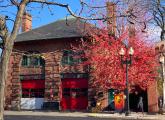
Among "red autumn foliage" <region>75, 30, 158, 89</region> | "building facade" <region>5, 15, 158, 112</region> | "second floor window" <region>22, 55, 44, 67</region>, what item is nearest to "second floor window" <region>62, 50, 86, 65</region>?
"building facade" <region>5, 15, 158, 112</region>

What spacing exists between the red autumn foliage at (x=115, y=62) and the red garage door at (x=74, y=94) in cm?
172

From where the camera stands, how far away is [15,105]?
1593 inches

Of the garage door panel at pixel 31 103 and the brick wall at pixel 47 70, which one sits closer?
the brick wall at pixel 47 70

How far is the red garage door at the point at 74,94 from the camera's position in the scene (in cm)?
3859

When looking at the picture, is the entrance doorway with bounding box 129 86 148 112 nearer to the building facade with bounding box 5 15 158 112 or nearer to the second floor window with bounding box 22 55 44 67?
the building facade with bounding box 5 15 158 112

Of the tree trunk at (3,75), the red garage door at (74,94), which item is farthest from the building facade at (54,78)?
the tree trunk at (3,75)

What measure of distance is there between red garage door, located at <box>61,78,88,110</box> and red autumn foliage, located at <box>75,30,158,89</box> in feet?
5.65

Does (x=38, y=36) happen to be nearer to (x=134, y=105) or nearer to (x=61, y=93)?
(x=61, y=93)

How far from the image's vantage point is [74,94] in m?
39.0

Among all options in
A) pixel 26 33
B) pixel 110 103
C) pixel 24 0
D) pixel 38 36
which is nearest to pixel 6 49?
pixel 24 0

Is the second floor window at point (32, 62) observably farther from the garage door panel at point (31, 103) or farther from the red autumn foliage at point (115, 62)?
the red autumn foliage at point (115, 62)

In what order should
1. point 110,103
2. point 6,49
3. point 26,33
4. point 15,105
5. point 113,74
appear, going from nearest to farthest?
point 6,49
point 113,74
point 110,103
point 15,105
point 26,33

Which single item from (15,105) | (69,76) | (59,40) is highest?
(59,40)

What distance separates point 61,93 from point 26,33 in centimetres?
878
